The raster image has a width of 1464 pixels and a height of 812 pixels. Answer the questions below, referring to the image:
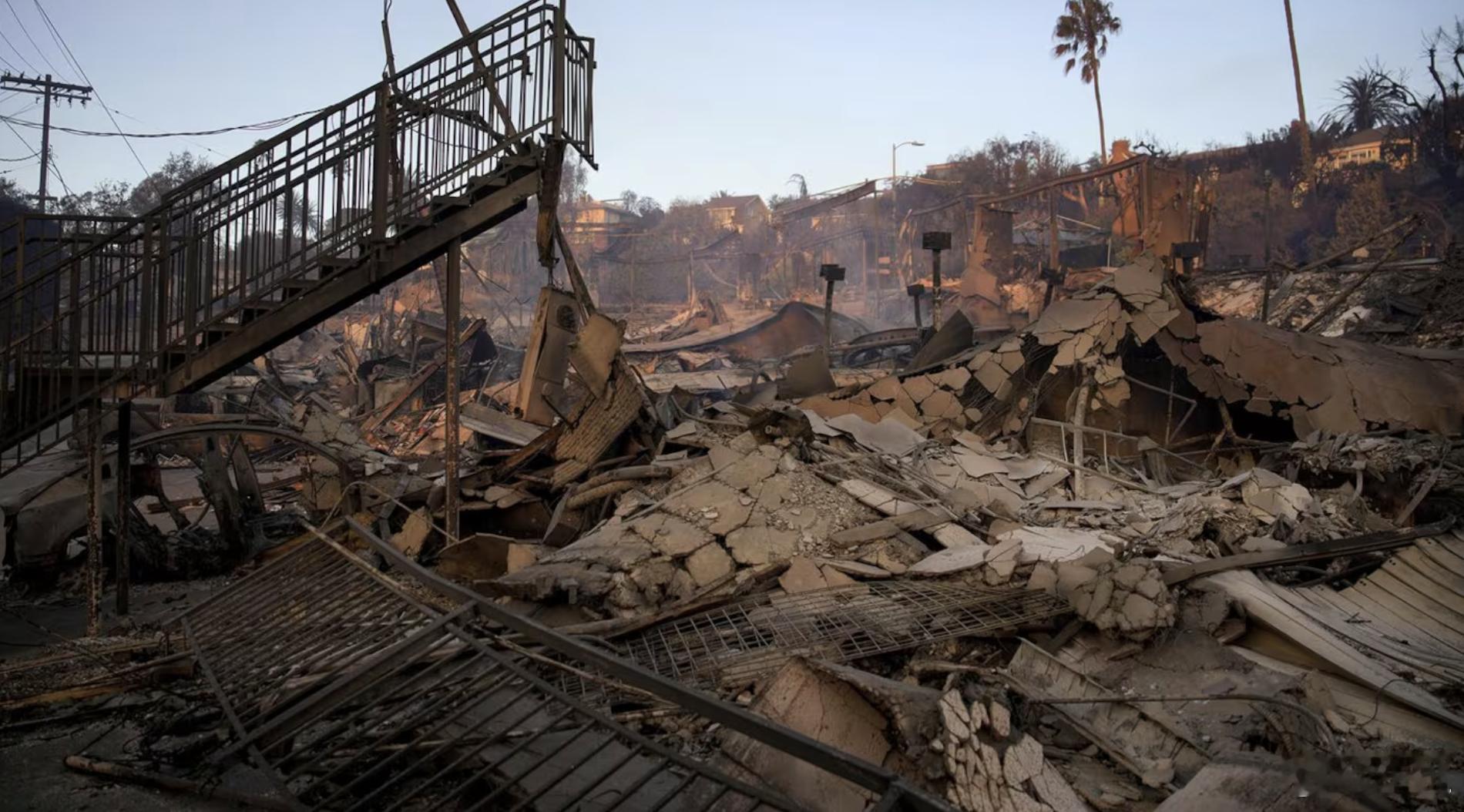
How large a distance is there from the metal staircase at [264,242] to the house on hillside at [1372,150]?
34113 millimetres

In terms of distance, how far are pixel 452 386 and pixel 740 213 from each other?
49.6 meters

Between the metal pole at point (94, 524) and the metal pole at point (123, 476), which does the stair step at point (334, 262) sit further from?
the metal pole at point (94, 524)

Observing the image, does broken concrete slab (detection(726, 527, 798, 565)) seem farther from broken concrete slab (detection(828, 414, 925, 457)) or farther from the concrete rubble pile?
broken concrete slab (detection(828, 414, 925, 457))

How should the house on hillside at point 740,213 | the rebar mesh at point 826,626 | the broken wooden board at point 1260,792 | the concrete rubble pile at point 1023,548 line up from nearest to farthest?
the broken wooden board at point 1260,792 < the concrete rubble pile at point 1023,548 < the rebar mesh at point 826,626 < the house on hillside at point 740,213

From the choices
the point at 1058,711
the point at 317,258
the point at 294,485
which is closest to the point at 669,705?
the point at 1058,711

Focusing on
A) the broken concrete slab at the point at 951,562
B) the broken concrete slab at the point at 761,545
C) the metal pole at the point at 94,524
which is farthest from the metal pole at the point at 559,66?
the broken concrete slab at the point at 951,562

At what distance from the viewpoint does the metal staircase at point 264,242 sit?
21.9 feet

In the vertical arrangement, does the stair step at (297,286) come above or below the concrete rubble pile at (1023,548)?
above

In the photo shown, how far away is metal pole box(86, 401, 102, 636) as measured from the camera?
6504mm

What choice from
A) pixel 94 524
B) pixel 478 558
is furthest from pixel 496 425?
pixel 94 524

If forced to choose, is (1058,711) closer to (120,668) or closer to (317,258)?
(120,668)

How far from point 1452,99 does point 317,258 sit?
3670 centimetres

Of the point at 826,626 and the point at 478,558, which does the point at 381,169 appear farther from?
the point at 826,626

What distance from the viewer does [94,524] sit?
661 cm
